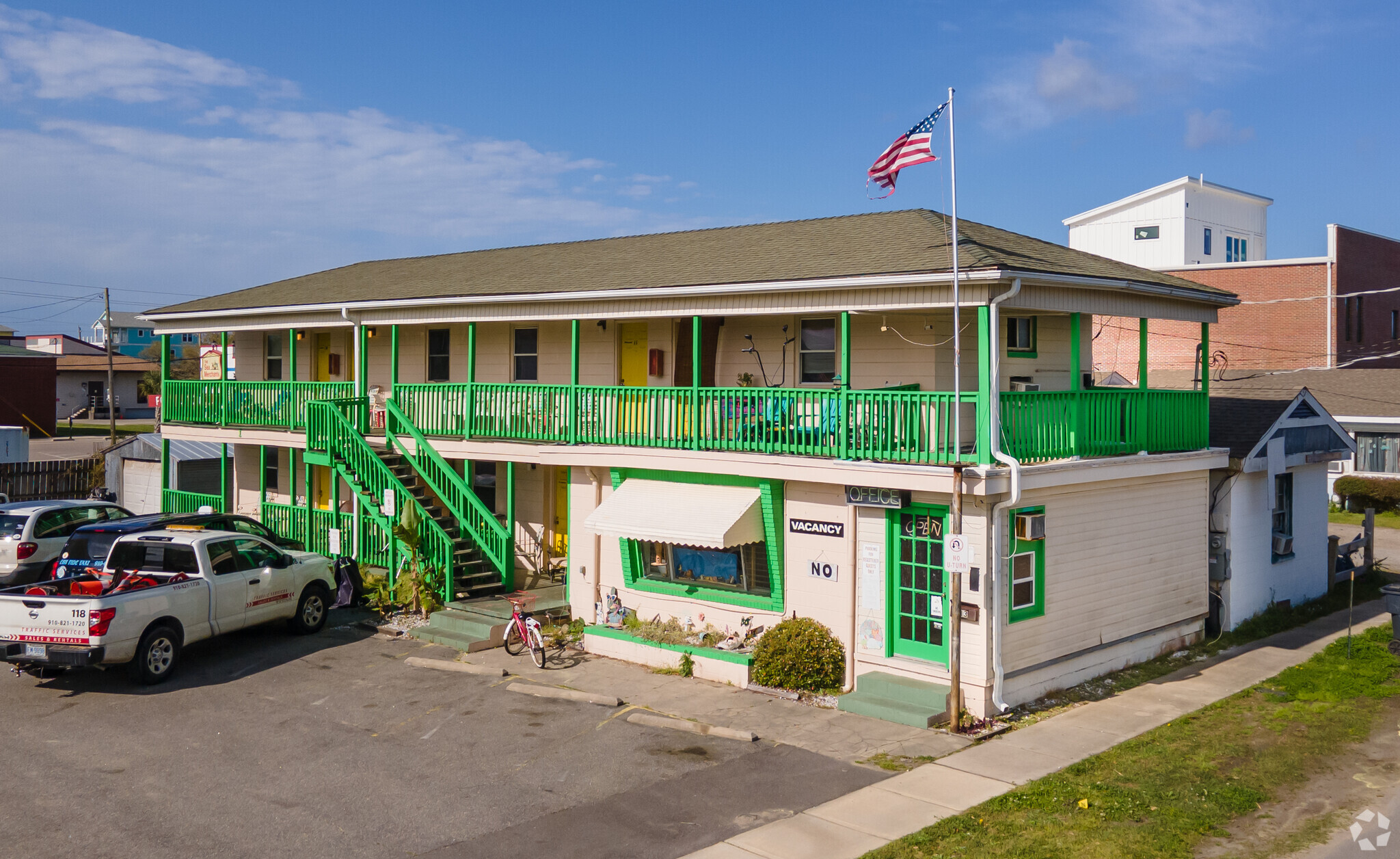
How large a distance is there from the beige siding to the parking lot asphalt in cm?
409

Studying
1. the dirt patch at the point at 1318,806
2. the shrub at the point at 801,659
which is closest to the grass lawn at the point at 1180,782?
the dirt patch at the point at 1318,806

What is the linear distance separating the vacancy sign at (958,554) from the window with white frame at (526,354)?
10.6m

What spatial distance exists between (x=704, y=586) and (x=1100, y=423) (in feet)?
19.6

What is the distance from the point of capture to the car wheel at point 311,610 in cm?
1625

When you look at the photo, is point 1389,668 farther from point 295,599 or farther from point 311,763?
point 295,599

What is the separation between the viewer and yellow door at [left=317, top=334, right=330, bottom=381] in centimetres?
2394

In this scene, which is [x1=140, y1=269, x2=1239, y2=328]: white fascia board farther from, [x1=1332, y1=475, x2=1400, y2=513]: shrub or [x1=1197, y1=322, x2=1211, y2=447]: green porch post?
[x1=1332, y1=475, x2=1400, y2=513]: shrub

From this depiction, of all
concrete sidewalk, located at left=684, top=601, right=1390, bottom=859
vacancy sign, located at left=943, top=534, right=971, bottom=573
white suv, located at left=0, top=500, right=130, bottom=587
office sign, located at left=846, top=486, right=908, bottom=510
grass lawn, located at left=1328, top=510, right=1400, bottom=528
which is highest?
office sign, located at left=846, top=486, right=908, bottom=510

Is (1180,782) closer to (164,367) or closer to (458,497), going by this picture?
(458,497)

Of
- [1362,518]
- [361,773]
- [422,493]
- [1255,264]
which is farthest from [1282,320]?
[361,773]

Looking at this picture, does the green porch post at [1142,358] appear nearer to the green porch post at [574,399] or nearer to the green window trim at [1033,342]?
the green window trim at [1033,342]

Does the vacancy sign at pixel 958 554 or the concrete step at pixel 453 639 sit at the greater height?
the vacancy sign at pixel 958 554

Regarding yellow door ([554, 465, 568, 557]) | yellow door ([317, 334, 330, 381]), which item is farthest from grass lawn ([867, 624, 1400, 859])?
yellow door ([317, 334, 330, 381])

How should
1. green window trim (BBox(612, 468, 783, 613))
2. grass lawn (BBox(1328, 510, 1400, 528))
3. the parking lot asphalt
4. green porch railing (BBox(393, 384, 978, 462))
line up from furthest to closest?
grass lawn (BBox(1328, 510, 1400, 528)) < green window trim (BBox(612, 468, 783, 613)) < green porch railing (BBox(393, 384, 978, 462)) < the parking lot asphalt
